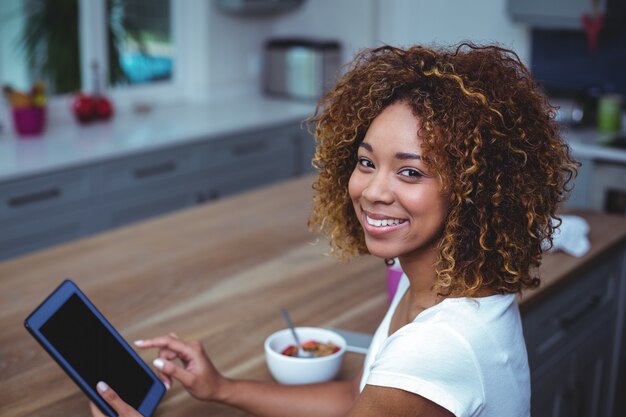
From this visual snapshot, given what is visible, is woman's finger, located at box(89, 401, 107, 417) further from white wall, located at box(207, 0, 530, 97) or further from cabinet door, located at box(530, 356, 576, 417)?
white wall, located at box(207, 0, 530, 97)

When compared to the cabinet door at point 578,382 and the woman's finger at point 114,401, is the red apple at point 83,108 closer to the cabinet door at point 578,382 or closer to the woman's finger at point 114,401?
the cabinet door at point 578,382

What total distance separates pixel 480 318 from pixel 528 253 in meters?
0.14

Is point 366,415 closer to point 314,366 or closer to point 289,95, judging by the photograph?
point 314,366

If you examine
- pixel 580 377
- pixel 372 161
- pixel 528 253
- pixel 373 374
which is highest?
pixel 372 161

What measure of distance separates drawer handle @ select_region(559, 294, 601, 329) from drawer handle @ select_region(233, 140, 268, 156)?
212 cm

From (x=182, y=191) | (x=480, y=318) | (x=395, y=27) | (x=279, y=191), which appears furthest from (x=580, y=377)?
(x=395, y=27)

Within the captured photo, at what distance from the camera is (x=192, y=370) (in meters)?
1.46

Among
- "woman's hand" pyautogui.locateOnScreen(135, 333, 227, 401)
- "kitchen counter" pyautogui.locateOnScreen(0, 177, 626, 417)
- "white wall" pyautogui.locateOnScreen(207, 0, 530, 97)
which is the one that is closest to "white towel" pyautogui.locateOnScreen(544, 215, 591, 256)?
"kitchen counter" pyautogui.locateOnScreen(0, 177, 626, 417)

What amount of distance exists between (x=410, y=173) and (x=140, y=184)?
252 centimetres

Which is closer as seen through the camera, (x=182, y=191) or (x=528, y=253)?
(x=528, y=253)

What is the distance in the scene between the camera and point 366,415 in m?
1.16

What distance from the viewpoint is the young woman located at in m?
1.15

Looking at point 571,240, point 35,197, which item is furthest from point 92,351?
point 35,197

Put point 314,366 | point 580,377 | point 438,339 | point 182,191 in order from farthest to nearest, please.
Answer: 1. point 182,191
2. point 580,377
3. point 314,366
4. point 438,339
